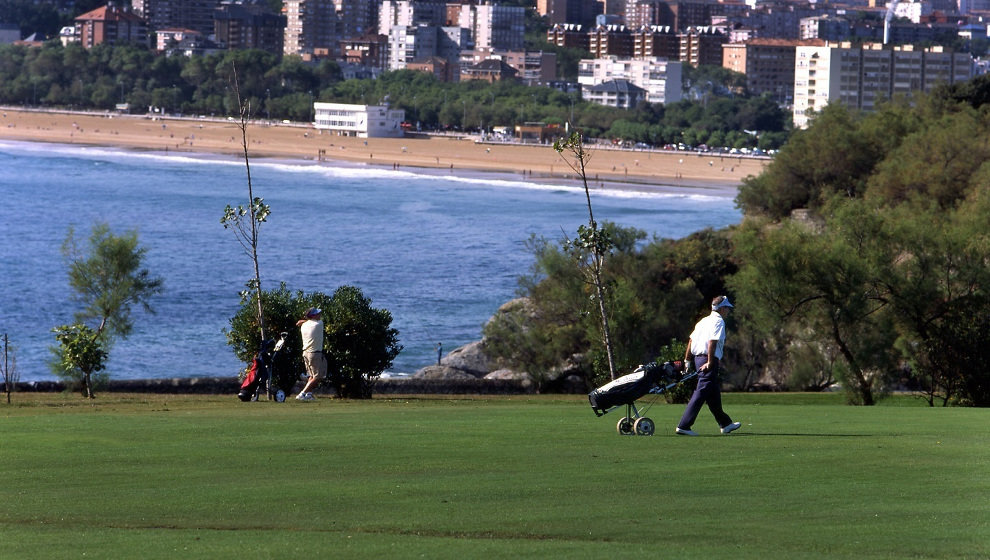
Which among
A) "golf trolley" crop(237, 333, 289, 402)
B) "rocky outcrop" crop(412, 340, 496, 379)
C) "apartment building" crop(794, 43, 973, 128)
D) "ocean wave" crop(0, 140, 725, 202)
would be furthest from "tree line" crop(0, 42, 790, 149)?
"golf trolley" crop(237, 333, 289, 402)

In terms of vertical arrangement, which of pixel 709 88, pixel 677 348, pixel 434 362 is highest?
pixel 709 88

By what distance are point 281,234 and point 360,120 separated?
63175mm

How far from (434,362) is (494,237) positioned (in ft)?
99.3

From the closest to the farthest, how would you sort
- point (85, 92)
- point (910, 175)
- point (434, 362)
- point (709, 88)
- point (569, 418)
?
point (569, 418), point (434, 362), point (910, 175), point (85, 92), point (709, 88)

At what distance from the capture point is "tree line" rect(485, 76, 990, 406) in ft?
83.1

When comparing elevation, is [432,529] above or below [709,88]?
below

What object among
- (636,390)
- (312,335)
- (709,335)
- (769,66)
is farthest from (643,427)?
(769,66)

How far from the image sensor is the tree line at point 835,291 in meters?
25.3

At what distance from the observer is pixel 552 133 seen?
132 m

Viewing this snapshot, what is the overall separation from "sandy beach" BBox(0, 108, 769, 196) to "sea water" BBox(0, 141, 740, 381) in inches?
200

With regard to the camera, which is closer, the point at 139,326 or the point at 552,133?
the point at 139,326

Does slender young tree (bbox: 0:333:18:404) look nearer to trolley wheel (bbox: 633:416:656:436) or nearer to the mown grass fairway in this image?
the mown grass fairway

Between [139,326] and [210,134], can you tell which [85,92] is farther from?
[139,326]

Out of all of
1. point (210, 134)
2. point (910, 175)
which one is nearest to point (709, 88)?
point (210, 134)
